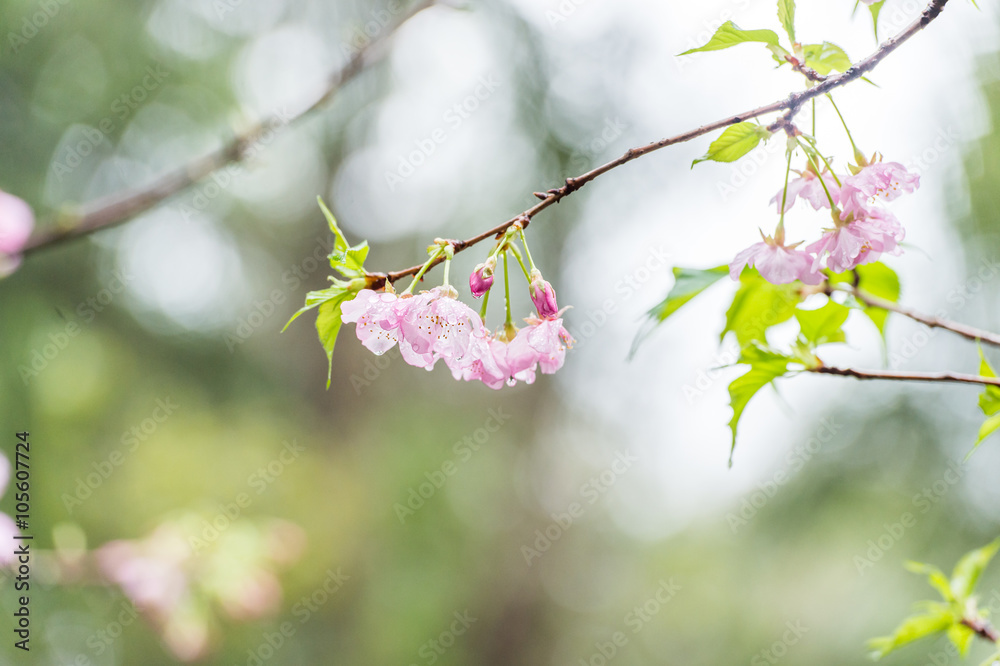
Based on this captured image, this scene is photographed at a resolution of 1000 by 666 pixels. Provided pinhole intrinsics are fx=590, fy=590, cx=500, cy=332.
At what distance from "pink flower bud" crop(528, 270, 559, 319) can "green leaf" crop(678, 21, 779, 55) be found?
0.22 m

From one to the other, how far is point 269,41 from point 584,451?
3375 mm

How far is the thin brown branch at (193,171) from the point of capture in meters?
0.86

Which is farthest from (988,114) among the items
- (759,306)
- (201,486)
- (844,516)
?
(201,486)

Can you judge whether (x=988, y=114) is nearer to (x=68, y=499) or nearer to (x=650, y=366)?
(x=650, y=366)

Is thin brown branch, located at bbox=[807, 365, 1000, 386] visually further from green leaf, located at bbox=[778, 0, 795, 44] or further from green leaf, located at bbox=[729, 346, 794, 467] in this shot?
green leaf, located at bbox=[778, 0, 795, 44]

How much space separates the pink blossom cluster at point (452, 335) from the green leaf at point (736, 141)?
0.58ft

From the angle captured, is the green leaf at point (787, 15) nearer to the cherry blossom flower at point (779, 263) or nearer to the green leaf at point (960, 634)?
the cherry blossom flower at point (779, 263)

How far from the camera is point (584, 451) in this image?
4477mm

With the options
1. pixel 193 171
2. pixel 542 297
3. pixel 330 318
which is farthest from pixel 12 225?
pixel 542 297

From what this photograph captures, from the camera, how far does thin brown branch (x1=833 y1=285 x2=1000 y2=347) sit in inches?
20.6

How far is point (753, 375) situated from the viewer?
20.7 inches

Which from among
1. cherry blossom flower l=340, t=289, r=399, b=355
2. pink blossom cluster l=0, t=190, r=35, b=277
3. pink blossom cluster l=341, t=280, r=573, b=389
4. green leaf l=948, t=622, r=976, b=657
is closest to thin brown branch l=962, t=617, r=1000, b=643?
green leaf l=948, t=622, r=976, b=657

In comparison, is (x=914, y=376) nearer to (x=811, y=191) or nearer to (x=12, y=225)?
(x=811, y=191)

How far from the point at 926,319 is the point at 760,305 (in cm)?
14
